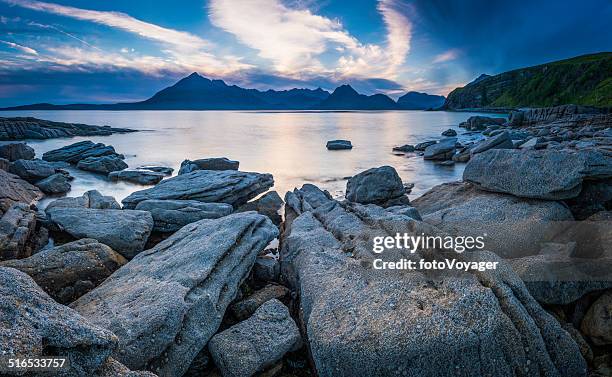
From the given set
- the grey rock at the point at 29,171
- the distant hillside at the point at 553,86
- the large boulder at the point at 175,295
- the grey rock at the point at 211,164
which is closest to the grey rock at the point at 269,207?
the large boulder at the point at 175,295

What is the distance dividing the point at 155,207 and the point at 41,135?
2159 inches

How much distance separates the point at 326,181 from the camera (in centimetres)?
2380

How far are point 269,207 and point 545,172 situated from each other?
9.92m

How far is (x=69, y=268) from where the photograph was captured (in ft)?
24.6

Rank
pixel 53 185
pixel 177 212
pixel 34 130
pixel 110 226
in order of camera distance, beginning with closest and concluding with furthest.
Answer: pixel 110 226, pixel 177 212, pixel 53 185, pixel 34 130

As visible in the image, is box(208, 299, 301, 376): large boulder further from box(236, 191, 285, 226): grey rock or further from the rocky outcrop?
the rocky outcrop

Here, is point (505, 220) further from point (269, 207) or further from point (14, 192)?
point (14, 192)

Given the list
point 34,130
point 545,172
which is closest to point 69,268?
point 545,172

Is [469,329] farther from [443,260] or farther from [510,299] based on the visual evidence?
[443,260]

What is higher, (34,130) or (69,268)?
(69,268)

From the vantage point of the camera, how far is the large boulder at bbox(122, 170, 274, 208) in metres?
15.2

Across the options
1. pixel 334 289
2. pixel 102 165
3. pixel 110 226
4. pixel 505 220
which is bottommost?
pixel 102 165

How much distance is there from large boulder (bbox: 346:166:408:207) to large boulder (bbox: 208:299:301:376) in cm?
887

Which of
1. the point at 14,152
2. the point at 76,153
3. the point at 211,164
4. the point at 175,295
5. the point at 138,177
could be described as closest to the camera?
the point at 175,295
